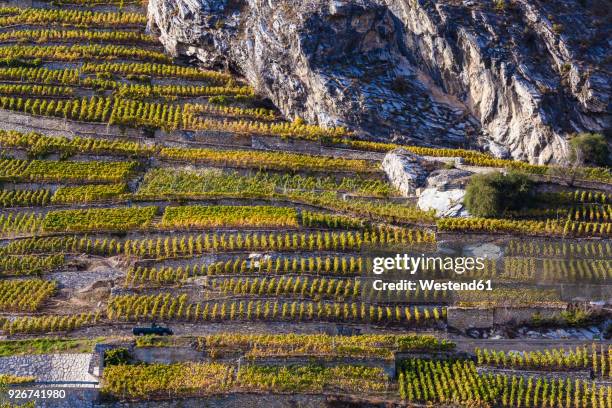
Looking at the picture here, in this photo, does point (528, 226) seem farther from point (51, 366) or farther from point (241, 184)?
point (51, 366)

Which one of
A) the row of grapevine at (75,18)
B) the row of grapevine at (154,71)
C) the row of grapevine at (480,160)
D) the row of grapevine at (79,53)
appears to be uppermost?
the row of grapevine at (75,18)

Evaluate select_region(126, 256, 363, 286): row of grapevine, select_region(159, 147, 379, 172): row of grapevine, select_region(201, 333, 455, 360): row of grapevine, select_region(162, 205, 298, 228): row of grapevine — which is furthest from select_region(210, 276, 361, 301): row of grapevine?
select_region(159, 147, 379, 172): row of grapevine

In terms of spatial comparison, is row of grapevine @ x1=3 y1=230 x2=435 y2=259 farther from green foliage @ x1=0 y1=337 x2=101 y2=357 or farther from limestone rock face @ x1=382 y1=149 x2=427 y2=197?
green foliage @ x1=0 y1=337 x2=101 y2=357

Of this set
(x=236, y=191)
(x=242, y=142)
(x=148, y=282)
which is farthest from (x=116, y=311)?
(x=242, y=142)

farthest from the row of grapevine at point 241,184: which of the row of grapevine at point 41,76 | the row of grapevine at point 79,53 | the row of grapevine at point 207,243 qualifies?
the row of grapevine at point 79,53

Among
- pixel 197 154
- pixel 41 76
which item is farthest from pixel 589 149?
pixel 41 76

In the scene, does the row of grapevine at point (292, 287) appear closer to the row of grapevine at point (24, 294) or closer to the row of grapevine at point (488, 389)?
the row of grapevine at point (488, 389)
